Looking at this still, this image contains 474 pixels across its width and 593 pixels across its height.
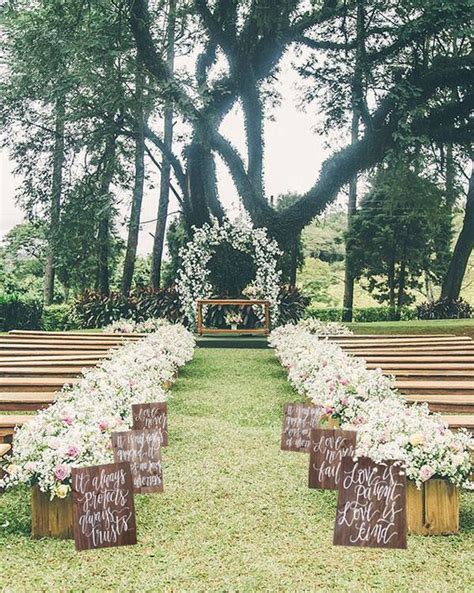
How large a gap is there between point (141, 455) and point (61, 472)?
0.80 meters

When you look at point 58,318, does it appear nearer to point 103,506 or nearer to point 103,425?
point 103,425

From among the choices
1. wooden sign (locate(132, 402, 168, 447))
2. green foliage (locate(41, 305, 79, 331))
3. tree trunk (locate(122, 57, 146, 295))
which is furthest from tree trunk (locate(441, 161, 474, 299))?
wooden sign (locate(132, 402, 168, 447))

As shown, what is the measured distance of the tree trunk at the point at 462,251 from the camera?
2202 cm

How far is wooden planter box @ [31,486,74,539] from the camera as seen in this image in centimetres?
395

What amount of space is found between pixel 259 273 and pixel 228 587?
13.7 m

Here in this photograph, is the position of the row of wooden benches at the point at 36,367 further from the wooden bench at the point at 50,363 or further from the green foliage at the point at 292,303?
the green foliage at the point at 292,303

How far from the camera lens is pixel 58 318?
20.3 metres

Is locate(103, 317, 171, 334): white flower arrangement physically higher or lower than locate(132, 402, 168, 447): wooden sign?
higher

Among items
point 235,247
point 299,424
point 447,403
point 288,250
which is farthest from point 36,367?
point 288,250

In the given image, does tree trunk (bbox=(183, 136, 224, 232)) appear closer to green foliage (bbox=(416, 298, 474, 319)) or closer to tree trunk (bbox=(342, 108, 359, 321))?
tree trunk (bbox=(342, 108, 359, 321))

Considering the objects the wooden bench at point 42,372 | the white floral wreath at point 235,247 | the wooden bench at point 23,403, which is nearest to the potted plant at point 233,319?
the white floral wreath at point 235,247

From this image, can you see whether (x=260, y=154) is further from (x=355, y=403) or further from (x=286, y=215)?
(x=355, y=403)

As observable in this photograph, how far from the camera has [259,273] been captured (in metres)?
16.9

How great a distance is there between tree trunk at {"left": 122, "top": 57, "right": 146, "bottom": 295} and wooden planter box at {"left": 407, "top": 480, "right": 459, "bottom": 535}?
45.2 feet
